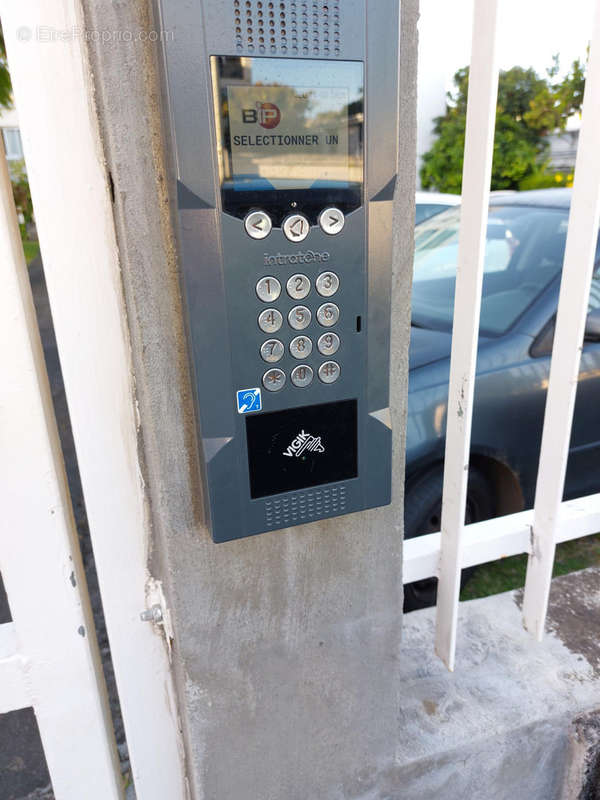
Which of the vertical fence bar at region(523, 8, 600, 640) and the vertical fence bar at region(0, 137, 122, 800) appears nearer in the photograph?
the vertical fence bar at region(0, 137, 122, 800)

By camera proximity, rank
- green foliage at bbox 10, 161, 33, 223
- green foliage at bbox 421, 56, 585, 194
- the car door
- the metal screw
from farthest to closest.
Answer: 1. green foliage at bbox 421, 56, 585, 194
2. green foliage at bbox 10, 161, 33, 223
3. the car door
4. the metal screw

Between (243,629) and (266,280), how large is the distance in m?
0.61

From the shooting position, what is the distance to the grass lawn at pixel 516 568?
2820mm

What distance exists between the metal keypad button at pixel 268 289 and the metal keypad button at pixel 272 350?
0.06 meters

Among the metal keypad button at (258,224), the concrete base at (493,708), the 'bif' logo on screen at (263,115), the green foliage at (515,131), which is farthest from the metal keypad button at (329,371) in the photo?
the green foliage at (515,131)

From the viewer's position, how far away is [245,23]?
77cm

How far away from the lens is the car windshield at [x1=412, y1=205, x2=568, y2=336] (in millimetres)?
2736

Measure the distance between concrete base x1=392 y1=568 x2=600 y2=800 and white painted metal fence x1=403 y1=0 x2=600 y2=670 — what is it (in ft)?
0.23

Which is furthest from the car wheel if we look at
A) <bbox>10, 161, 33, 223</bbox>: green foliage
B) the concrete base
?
<bbox>10, 161, 33, 223</bbox>: green foliage

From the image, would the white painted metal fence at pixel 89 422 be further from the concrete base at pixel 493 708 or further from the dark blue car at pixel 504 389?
the dark blue car at pixel 504 389

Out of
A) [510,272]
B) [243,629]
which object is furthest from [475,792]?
[510,272]

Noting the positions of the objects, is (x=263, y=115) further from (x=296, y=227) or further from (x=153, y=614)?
(x=153, y=614)

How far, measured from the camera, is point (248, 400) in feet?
3.02

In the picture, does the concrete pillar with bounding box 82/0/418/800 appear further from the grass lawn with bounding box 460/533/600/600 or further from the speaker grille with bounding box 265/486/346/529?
the grass lawn with bounding box 460/533/600/600
